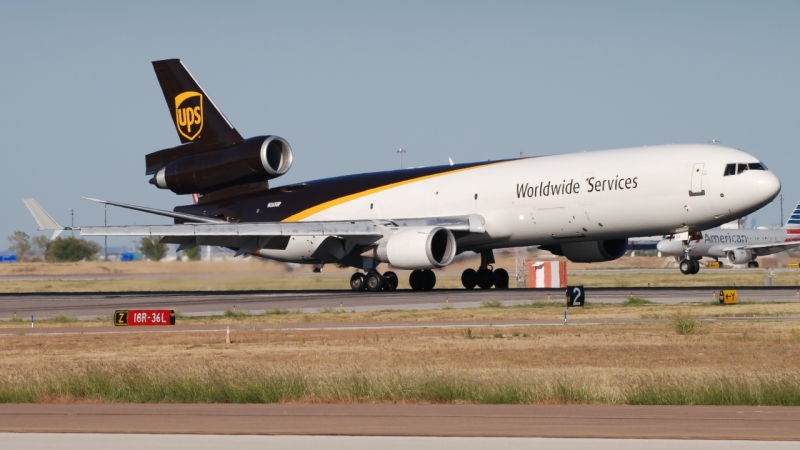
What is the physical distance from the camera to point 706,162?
117 feet

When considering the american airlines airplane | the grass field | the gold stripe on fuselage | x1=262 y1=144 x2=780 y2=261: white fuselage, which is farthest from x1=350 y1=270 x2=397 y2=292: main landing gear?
the american airlines airplane

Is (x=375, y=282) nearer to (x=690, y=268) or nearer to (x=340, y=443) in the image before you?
(x=690, y=268)

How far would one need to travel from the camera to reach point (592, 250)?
41.9m

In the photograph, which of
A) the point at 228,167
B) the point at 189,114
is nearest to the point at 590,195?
the point at 228,167

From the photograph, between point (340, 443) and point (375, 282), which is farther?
point (375, 282)

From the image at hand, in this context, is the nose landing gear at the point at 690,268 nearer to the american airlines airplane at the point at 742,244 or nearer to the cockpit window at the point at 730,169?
the american airlines airplane at the point at 742,244

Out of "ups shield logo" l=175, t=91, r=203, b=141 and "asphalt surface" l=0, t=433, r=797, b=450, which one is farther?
"ups shield logo" l=175, t=91, r=203, b=141

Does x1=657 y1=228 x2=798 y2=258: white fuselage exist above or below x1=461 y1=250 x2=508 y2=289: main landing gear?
above

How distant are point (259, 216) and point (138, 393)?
31.8 metres

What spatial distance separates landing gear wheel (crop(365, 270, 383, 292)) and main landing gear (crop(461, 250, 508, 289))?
12.6 ft

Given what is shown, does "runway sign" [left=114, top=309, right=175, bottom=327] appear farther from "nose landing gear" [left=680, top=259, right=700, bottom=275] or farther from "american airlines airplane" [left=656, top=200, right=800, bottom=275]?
"american airlines airplane" [left=656, top=200, right=800, bottom=275]

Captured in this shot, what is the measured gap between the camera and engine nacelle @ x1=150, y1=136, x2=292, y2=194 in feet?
148

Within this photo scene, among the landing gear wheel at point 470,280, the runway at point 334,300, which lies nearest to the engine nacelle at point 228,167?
the runway at point 334,300

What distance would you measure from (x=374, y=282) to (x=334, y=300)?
511 centimetres
